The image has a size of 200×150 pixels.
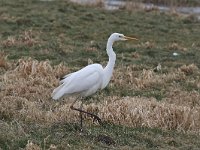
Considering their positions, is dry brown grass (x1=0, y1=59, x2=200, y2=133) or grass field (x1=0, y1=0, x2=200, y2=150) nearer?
grass field (x1=0, y1=0, x2=200, y2=150)

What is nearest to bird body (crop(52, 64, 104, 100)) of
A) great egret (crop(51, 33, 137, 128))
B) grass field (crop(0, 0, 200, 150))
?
great egret (crop(51, 33, 137, 128))

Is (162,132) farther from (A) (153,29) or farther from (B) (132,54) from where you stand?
(A) (153,29)

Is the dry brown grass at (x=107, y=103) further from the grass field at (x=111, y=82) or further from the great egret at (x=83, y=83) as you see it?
the great egret at (x=83, y=83)

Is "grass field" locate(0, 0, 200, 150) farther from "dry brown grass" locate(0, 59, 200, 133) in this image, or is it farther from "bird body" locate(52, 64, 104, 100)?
"bird body" locate(52, 64, 104, 100)

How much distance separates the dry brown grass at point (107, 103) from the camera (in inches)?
324

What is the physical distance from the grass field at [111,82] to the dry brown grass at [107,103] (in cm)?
2

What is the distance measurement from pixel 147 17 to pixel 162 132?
13.9 meters

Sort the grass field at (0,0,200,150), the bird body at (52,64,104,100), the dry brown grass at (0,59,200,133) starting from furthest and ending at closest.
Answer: the dry brown grass at (0,59,200,133) → the bird body at (52,64,104,100) → the grass field at (0,0,200,150)

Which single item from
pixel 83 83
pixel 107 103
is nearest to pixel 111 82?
pixel 107 103

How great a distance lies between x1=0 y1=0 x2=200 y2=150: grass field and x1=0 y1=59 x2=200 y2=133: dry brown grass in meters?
0.02

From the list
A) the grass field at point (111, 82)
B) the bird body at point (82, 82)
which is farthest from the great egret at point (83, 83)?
the grass field at point (111, 82)

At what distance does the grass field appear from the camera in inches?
281

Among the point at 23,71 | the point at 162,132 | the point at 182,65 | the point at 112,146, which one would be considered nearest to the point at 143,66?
the point at 182,65

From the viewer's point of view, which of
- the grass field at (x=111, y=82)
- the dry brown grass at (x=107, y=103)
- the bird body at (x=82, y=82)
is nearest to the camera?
the grass field at (x=111, y=82)
